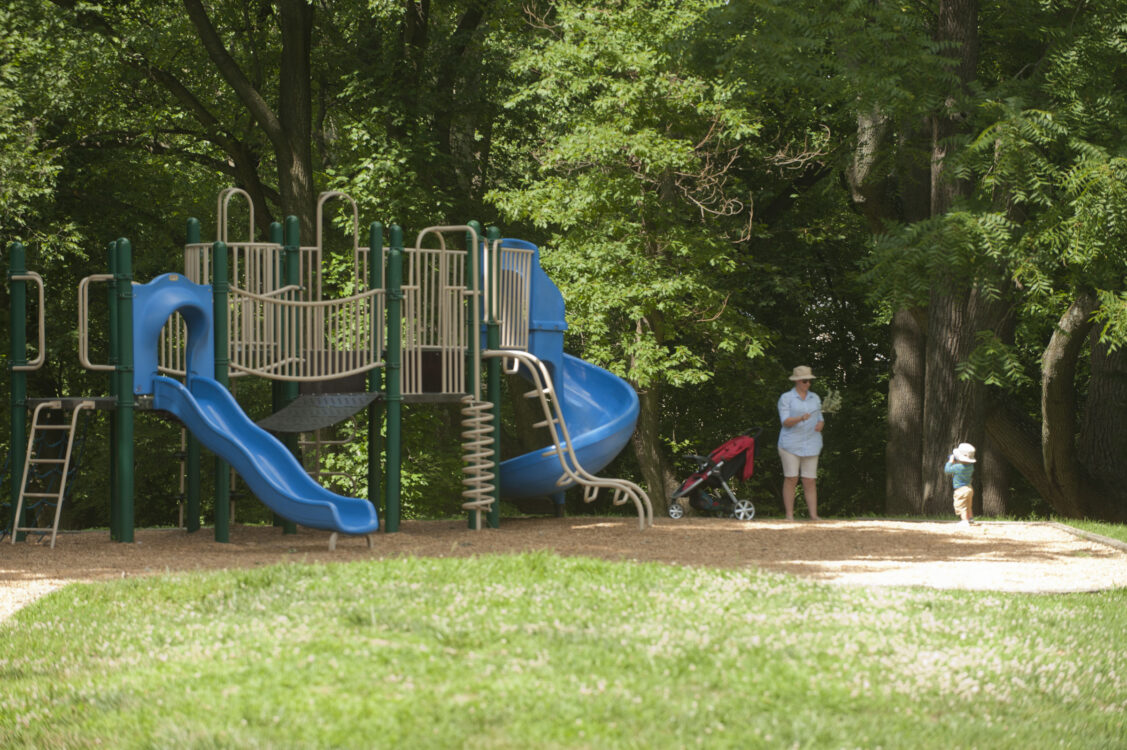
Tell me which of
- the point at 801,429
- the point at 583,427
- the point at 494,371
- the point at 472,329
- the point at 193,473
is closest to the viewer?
the point at 193,473

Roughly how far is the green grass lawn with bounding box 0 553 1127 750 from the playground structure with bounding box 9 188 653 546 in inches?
147

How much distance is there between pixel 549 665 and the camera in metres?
5.97

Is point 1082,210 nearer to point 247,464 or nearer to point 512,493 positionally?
point 512,493

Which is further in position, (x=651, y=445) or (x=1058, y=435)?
(x=651, y=445)

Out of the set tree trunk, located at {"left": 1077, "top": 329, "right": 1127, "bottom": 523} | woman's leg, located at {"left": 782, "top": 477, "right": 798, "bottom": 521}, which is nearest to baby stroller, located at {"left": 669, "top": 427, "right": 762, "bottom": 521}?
woman's leg, located at {"left": 782, "top": 477, "right": 798, "bottom": 521}

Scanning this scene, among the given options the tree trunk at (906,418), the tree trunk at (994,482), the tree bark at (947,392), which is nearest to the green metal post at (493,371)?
the tree bark at (947,392)

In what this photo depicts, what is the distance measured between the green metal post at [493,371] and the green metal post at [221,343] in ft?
8.88

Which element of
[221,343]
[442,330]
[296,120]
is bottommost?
[221,343]

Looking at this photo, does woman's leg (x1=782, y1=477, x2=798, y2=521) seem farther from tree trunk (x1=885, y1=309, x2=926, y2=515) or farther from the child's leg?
tree trunk (x1=885, y1=309, x2=926, y2=515)

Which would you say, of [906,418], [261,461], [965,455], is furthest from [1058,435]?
[261,461]

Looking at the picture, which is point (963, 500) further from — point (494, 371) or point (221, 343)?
point (221, 343)

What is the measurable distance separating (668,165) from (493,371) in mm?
7517

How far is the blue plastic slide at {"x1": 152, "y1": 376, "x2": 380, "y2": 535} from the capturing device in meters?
11.1

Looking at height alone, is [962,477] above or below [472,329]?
below
